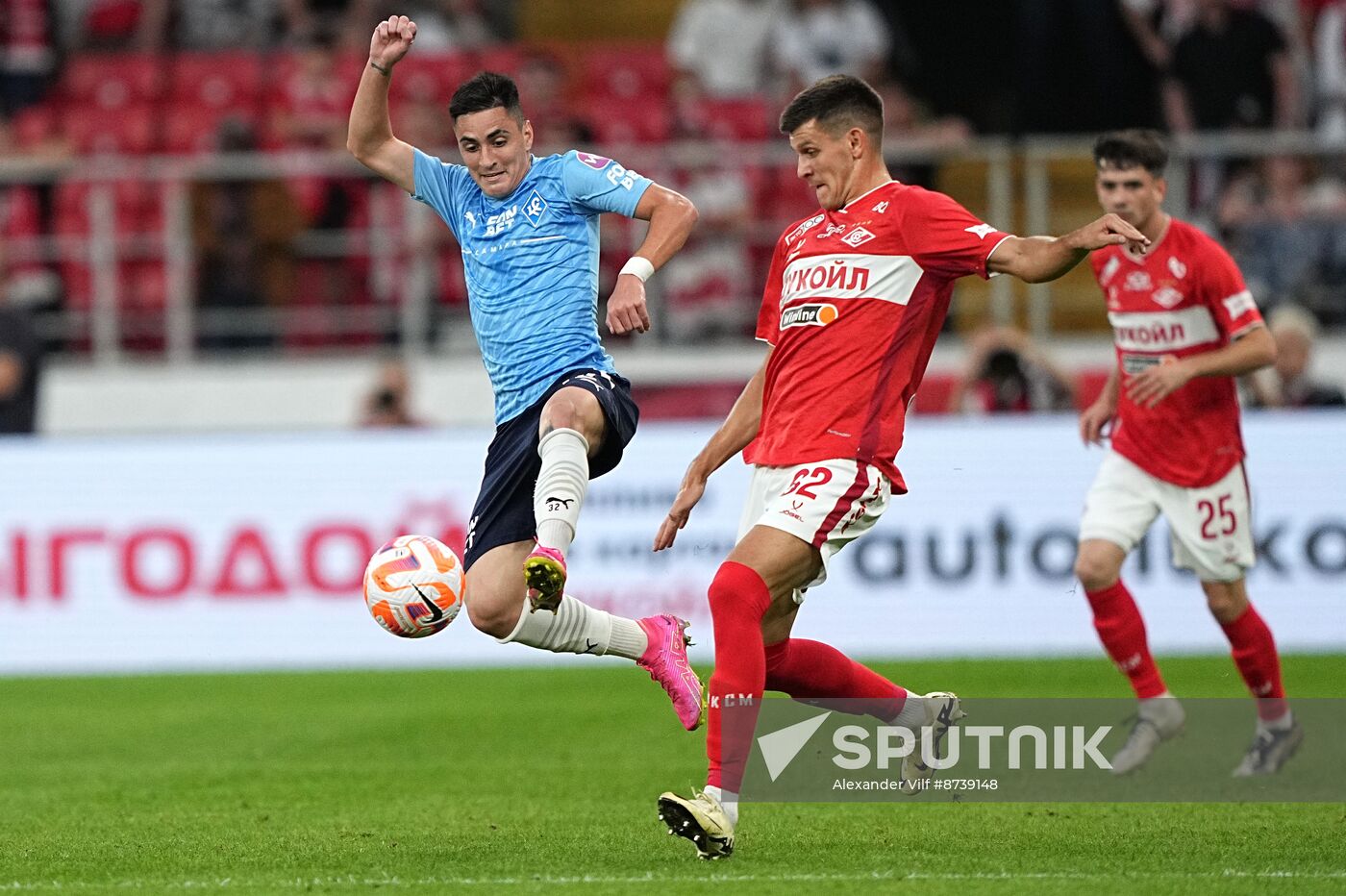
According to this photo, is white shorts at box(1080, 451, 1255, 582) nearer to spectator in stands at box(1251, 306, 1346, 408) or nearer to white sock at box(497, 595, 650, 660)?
white sock at box(497, 595, 650, 660)

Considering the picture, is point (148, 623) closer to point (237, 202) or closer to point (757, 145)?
point (237, 202)

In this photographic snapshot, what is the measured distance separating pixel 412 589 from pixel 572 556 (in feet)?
16.5

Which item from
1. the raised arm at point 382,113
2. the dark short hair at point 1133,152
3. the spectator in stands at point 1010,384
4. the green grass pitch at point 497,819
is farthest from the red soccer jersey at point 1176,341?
the spectator in stands at point 1010,384

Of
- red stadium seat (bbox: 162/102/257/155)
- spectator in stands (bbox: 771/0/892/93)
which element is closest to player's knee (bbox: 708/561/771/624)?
spectator in stands (bbox: 771/0/892/93)

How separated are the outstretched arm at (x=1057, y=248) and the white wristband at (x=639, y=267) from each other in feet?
3.74

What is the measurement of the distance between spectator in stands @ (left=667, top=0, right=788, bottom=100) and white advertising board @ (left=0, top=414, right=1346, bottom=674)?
4948 millimetres

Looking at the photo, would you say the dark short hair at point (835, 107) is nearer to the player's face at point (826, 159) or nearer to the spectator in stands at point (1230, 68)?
the player's face at point (826, 159)

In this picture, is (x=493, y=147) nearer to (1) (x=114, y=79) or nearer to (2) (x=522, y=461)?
(2) (x=522, y=461)

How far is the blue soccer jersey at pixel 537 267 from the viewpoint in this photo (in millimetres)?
7117

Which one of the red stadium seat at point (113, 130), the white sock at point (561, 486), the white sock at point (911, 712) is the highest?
the red stadium seat at point (113, 130)

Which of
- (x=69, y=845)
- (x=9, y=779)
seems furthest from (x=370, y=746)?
(x=69, y=845)

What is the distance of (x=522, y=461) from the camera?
714 cm

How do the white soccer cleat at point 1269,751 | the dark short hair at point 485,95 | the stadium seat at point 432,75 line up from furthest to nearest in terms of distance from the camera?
the stadium seat at point 432,75
the white soccer cleat at point 1269,751
the dark short hair at point 485,95

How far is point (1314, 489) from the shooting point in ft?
38.2
